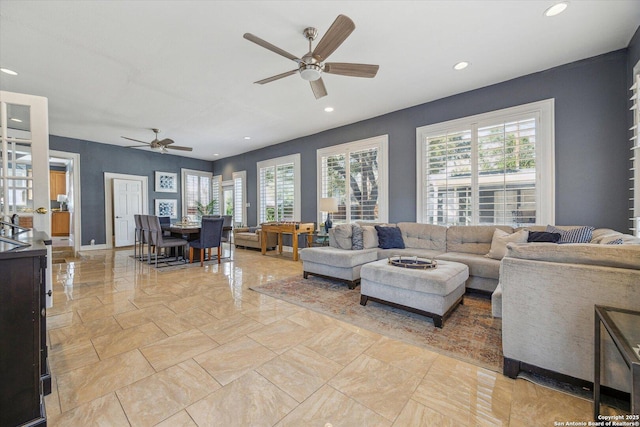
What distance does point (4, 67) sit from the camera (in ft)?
11.0


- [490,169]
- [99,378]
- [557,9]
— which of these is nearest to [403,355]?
[99,378]

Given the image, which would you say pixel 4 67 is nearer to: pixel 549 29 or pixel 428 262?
pixel 428 262

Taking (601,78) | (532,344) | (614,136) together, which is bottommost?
(532,344)

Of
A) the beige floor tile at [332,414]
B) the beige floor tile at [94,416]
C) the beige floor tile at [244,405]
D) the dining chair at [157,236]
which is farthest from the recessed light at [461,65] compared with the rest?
the dining chair at [157,236]

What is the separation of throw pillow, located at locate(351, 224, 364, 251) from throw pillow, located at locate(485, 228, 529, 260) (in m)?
1.69

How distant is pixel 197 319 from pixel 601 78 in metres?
5.31

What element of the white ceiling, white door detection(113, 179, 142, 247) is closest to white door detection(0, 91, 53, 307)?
the white ceiling

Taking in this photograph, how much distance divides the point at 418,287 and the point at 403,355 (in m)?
0.73

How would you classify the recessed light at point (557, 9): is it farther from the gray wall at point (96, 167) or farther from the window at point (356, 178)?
the gray wall at point (96, 167)

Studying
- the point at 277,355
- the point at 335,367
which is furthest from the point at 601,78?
the point at 277,355

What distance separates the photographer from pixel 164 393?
1.58 meters

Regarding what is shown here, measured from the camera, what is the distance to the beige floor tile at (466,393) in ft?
4.65

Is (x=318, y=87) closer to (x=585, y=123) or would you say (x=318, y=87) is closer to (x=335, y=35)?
(x=335, y=35)

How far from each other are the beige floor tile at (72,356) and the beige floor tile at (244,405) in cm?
107
